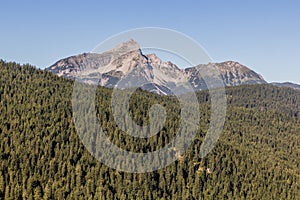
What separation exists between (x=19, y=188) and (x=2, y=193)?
24.5 feet

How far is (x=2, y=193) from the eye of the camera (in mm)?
195000

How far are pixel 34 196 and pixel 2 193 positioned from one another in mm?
13586

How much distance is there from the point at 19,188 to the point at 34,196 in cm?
822

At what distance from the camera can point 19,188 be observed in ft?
653

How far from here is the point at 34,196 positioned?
196500 millimetres
